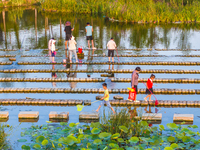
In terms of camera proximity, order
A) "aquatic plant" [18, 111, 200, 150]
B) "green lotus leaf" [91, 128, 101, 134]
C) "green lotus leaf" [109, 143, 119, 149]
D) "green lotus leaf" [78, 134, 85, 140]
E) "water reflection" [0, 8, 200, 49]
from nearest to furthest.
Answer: "green lotus leaf" [109, 143, 119, 149] < "aquatic plant" [18, 111, 200, 150] < "green lotus leaf" [78, 134, 85, 140] < "green lotus leaf" [91, 128, 101, 134] < "water reflection" [0, 8, 200, 49]

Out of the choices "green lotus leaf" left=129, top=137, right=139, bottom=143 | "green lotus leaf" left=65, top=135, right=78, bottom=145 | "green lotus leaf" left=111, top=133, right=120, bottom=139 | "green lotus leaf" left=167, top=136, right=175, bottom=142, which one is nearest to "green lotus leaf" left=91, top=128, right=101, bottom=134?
"green lotus leaf" left=111, top=133, right=120, bottom=139

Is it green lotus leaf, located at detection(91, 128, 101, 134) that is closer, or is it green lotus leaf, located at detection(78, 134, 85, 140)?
green lotus leaf, located at detection(78, 134, 85, 140)

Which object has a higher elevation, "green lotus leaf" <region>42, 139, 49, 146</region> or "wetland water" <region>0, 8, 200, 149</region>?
"wetland water" <region>0, 8, 200, 149</region>

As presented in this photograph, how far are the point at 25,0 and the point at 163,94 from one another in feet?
157

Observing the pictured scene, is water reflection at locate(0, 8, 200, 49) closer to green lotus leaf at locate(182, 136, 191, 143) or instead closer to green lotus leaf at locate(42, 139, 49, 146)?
green lotus leaf at locate(182, 136, 191, 143)

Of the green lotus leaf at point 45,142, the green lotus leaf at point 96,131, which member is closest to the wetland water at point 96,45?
the green lotus leaf at point 45,142

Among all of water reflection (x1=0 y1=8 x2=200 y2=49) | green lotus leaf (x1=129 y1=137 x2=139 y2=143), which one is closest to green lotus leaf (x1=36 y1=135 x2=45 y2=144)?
green lotus leaf (x1=129 y1=137 x2=139 y2=143)

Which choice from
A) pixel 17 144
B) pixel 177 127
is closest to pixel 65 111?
pixel 17 144

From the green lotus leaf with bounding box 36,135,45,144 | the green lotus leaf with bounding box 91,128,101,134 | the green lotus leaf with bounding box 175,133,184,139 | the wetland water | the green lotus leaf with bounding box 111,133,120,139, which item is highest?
the wetland water

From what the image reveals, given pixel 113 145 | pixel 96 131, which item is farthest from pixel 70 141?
pixel 113 145

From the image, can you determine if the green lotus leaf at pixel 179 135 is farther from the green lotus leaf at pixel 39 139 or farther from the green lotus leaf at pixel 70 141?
the green lotus leaf at pixel 39 139

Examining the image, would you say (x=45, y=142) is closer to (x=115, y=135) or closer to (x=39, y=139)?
(x=39, y=139)

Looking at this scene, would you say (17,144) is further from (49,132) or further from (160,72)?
(160,72)

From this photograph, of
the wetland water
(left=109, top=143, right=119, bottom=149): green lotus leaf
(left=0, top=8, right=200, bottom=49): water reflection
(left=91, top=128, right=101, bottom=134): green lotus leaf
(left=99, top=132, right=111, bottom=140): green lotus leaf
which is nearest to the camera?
(left=109, top=143, right=119, bottom=149): green lotus leaf
